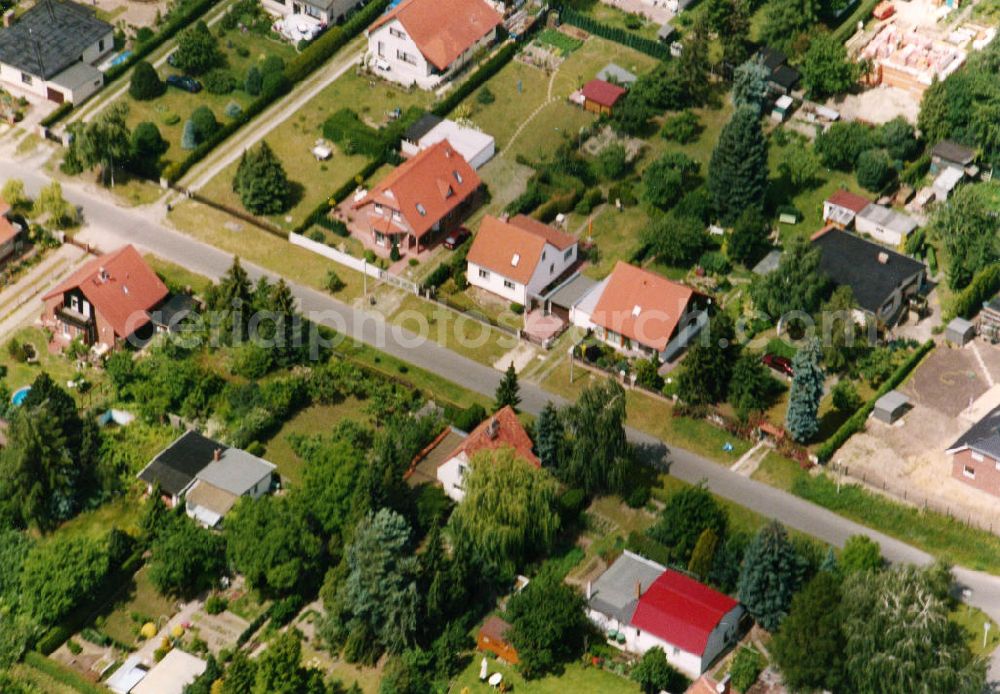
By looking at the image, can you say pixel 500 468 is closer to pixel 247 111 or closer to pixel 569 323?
pixel 569 323

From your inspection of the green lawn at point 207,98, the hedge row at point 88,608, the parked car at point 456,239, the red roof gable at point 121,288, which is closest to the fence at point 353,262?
the parked car at point 456,239

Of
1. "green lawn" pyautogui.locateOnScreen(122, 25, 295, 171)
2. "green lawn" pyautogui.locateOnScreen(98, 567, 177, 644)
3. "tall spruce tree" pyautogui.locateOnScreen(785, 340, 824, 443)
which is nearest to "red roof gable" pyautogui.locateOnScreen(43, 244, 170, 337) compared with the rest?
"green lawn" pyautogui.locateOnScreen(122, 25, 295, 171)

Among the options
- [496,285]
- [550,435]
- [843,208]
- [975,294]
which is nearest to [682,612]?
[550,435]

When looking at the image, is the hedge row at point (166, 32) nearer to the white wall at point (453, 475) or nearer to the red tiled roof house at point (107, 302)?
the red tiled roof house at point (107, 302)

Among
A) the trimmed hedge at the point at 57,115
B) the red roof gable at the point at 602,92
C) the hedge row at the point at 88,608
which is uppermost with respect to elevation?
the red roof gable at the point at 602,92

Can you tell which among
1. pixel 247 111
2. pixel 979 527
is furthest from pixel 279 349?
pixel 979 527

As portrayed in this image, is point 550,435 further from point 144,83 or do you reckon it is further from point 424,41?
point 144,83
